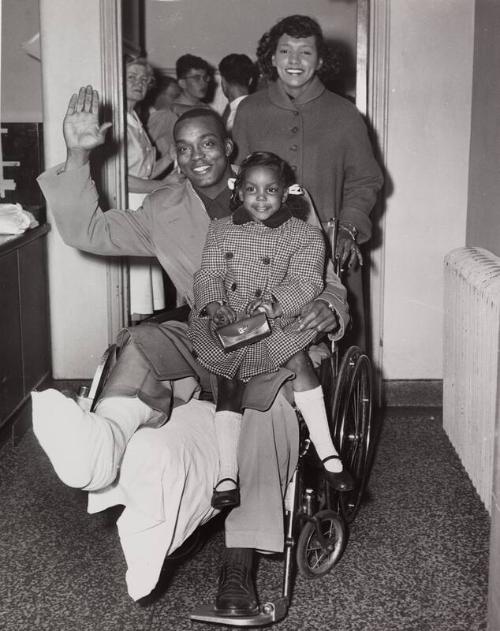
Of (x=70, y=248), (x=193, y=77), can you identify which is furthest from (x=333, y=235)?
(x=193, y=77)

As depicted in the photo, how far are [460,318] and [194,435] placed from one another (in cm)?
132

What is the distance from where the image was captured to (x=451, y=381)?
348cm

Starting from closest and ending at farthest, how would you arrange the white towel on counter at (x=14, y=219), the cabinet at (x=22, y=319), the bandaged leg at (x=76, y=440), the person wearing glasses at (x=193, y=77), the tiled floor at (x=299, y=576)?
the bandaged leg at (x=76, y=440), the tiled floor at (x=299, y=576), the cabinet at (x=22, y=319), the white towel on counter at (x=14, y=219), the person wearing glasses at (x=193, y=77)

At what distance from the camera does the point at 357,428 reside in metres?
3.02

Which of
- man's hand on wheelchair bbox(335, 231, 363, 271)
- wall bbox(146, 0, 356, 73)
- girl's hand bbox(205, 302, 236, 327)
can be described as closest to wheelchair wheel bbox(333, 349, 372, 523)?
man's hand on wheelchair bbox(335, 231, 363, 271)

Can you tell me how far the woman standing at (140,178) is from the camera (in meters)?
4.38

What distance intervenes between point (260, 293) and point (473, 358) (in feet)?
3.07

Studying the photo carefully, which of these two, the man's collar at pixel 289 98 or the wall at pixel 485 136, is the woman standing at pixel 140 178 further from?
the wall at pixel 485 136

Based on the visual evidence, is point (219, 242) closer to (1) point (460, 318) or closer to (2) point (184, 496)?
(2) point (184, 496)

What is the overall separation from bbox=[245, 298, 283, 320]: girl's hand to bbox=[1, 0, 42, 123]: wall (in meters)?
2.01

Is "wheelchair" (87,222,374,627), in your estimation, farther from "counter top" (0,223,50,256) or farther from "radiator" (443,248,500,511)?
"counter top" (0,223,50,256)

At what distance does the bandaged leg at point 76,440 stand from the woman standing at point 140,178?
6.94ft

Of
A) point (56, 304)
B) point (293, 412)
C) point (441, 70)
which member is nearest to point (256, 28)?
point (441, 70)

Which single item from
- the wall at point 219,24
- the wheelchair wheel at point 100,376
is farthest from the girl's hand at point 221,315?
the wall at point 219,24
